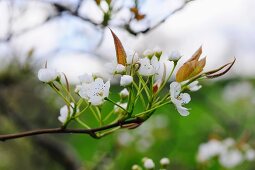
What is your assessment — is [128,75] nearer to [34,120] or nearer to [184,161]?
[34,120]

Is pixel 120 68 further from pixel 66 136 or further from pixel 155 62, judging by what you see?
pixel 66 136

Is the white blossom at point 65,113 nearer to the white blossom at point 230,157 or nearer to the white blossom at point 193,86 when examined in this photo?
the white blossom at point 193,86

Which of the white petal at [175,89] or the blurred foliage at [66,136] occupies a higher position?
the white petal at [175,89]

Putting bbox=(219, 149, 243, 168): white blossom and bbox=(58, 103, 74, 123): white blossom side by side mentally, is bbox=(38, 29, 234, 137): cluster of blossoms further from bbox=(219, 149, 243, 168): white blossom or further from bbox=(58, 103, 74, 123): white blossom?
bbox=(219, 149, 243, 168): white blossom

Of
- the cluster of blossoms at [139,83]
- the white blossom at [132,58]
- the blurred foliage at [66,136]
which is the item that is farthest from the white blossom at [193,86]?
the blurred foliage at [66,136]

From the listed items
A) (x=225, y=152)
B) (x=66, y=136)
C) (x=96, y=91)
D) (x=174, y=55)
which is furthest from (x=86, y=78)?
(x=66, y=136)

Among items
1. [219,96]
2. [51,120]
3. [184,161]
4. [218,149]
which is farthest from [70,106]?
[219,96]

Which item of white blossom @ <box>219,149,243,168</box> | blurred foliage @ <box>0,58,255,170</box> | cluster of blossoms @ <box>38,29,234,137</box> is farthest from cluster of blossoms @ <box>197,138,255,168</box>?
cluster of blossoms @ <box>38,29,234,137</box>
